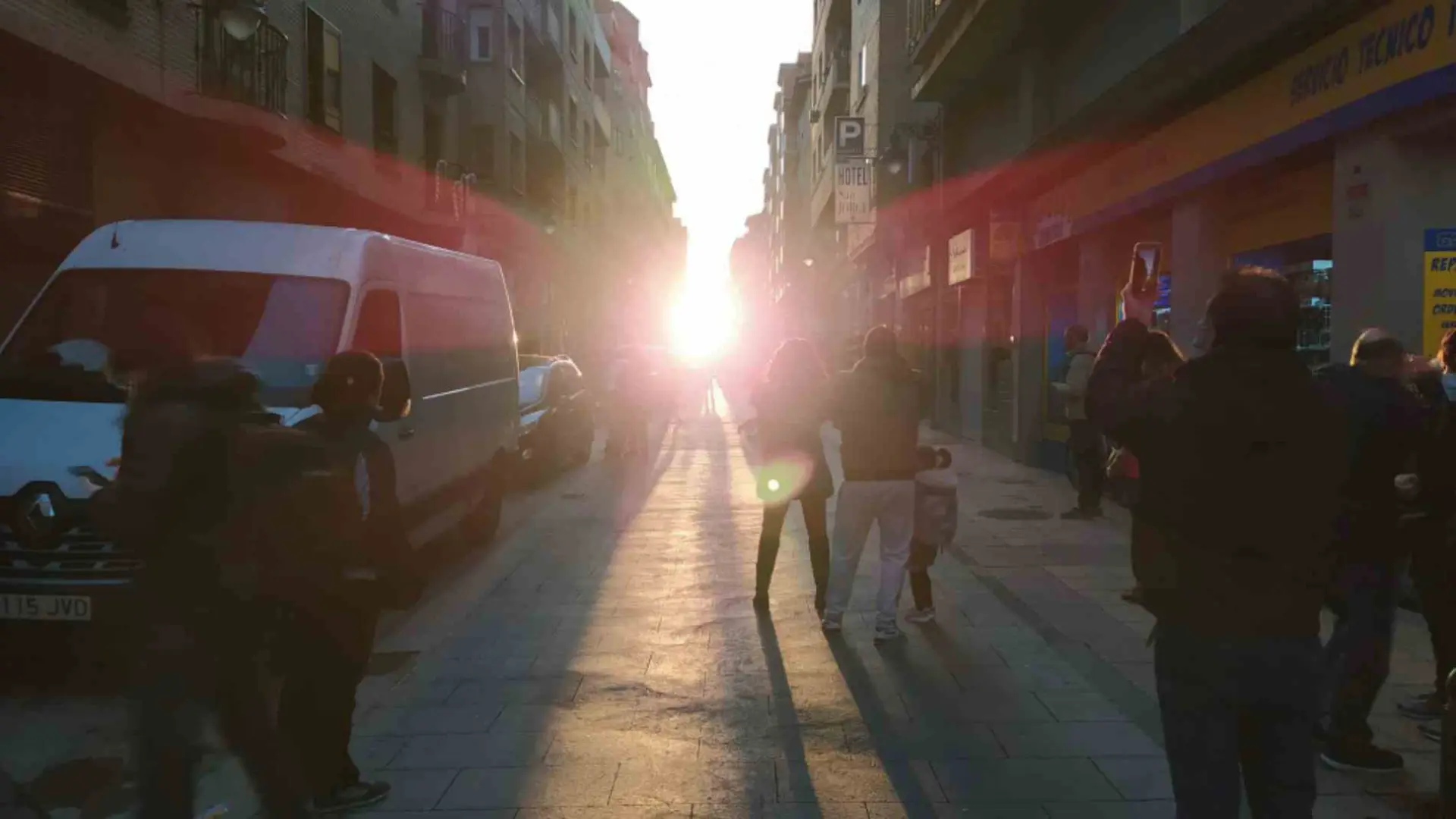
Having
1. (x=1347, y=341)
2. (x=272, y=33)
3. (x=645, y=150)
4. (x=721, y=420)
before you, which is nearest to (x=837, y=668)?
(x=1347, y=341)

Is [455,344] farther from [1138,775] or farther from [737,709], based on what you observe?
[1138,775]

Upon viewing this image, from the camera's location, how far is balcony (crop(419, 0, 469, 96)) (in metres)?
24.8

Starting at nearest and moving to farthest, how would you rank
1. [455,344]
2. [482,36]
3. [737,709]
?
[737,709]
[455,344]
[482,36]

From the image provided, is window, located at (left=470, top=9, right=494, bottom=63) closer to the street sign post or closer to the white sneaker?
the street sign post

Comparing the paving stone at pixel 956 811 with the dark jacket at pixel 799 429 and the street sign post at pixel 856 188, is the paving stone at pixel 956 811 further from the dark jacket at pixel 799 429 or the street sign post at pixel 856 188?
the street sign post at pixel 856 188

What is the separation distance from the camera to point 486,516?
10.8m

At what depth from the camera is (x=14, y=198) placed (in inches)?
439

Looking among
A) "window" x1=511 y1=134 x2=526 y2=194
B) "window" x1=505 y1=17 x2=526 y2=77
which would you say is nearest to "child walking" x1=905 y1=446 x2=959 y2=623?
"window" x1=511 y1=134 x2=526 y2=194

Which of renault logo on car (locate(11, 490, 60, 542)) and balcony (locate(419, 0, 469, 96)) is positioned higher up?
balcony (locate(419, 0, 469, 96))

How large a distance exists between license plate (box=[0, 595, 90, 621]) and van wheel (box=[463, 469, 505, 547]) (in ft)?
15.3

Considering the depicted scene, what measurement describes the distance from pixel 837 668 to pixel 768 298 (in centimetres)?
10266

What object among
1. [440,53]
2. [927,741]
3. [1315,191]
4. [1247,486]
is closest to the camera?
[1247,486]

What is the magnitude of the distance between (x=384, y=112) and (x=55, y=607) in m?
18.6

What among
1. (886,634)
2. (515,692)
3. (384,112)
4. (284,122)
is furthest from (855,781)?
(384,112)
